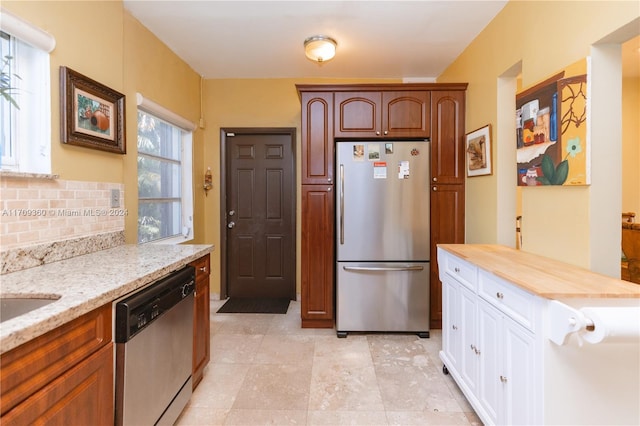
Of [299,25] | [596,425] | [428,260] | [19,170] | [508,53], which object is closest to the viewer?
[596,425]

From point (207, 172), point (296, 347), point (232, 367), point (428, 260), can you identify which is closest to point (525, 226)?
point (428, 260)

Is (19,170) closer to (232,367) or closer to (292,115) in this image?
(232,367)

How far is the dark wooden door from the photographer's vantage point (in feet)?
11.7

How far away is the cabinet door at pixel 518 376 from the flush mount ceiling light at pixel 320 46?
241 cm

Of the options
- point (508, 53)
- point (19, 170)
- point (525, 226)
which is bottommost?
point (525, 226)

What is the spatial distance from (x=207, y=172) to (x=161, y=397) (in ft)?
8.58

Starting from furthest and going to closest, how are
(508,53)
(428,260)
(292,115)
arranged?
(292,115) < (428,260) < (508,53)

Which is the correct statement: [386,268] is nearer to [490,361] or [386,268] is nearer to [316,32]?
[490,361]

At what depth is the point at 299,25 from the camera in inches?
94.8

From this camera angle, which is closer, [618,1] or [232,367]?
[618,1]

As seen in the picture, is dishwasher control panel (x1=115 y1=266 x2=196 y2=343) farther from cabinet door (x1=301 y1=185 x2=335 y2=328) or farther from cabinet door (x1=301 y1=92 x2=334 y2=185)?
cabinet door (x1=301 y1=92 x2=334 y2=185)

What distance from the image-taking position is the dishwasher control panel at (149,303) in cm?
114

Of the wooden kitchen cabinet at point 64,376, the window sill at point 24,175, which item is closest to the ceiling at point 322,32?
the window sill at point 24,175

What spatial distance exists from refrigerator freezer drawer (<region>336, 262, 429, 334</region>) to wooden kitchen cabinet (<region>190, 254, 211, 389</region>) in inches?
45.8
